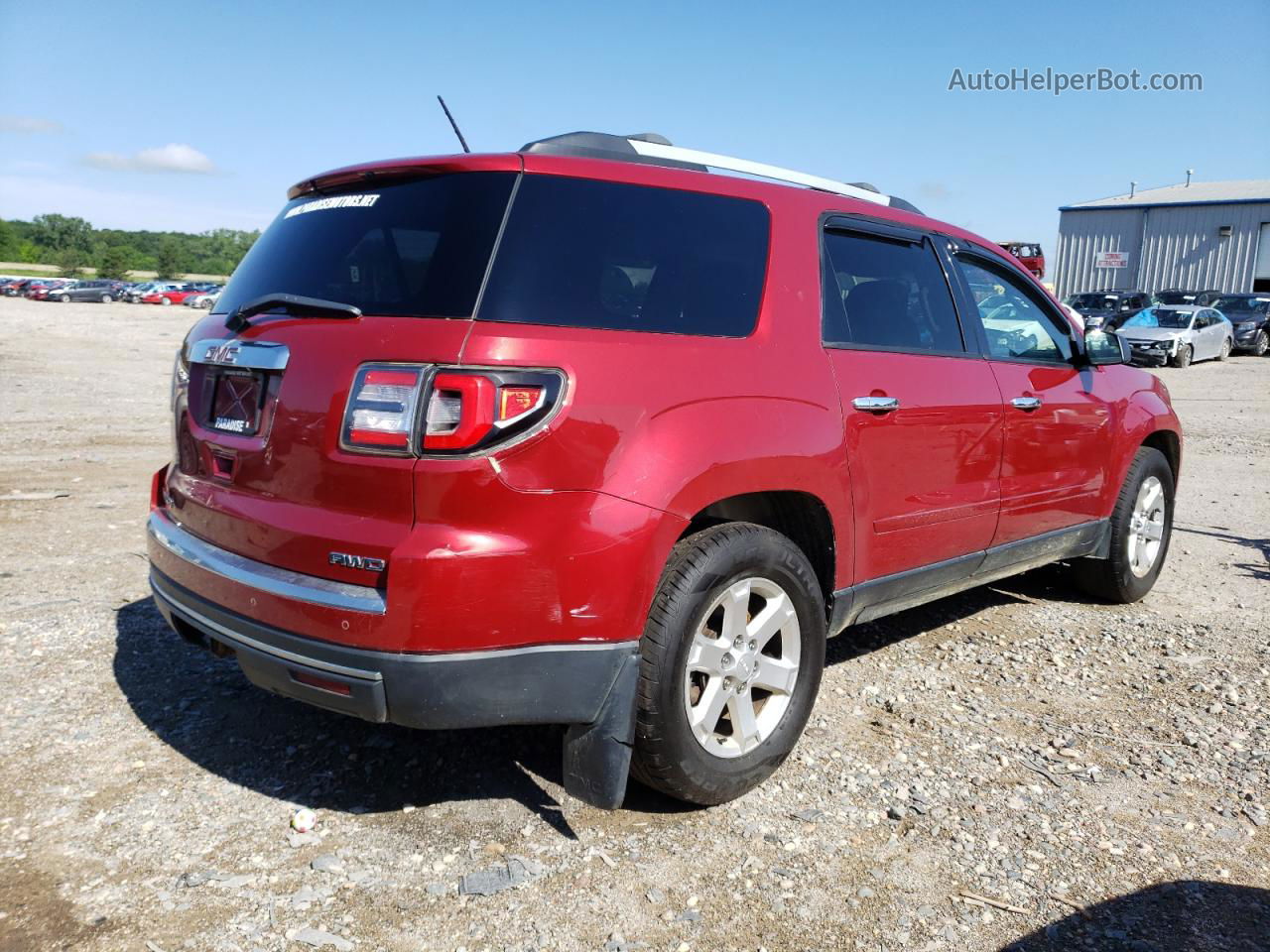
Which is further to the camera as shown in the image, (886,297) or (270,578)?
(886,297)

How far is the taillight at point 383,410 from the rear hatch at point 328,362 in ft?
0.08

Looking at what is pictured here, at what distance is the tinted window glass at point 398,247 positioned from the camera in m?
2.56

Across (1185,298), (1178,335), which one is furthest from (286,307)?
(1185,298)

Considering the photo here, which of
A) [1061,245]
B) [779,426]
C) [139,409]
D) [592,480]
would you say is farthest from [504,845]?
[1061,245]

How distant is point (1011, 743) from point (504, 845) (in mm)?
1890

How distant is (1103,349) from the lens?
4836 mm

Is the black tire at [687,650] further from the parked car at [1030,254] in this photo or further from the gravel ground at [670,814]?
the parked car at [1030,254]

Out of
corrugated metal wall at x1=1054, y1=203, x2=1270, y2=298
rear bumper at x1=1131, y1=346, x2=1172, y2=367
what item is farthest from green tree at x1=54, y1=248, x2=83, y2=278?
rear bumper at x1=1131, y1=346, x2=1172, y2=367

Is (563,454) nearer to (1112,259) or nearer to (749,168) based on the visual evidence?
(749,168)

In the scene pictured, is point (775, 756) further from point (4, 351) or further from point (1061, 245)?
point (1061, 245)

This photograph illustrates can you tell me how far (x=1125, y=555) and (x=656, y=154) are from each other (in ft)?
11.5

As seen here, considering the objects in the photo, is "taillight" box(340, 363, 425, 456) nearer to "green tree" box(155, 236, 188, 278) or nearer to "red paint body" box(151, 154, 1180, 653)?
"red paint body" box(151, 154, 1180, 653)

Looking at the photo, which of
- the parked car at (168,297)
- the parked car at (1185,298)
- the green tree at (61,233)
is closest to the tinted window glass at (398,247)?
the parked car at (1185,298)

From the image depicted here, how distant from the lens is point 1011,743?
359 cm
